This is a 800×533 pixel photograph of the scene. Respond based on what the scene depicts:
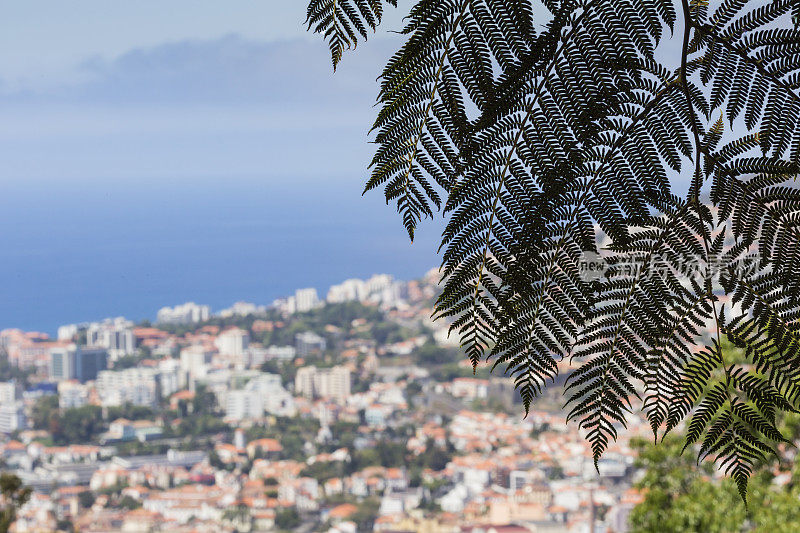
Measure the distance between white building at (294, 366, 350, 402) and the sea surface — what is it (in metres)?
5.98

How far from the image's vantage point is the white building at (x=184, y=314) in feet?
Result: 109

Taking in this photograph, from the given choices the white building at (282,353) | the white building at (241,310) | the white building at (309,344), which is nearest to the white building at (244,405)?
the white building at (309,344)

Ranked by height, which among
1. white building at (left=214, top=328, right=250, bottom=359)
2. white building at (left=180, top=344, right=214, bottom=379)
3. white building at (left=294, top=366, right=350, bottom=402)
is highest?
white building at (left=214, top=328, right=250, bottom=359)

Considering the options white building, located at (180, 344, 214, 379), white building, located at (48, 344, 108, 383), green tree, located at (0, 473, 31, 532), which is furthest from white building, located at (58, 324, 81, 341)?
green tree, located at (0, 473, 31, 532)

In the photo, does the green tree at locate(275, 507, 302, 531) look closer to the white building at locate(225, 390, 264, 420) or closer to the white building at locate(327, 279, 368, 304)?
the white building at locate(225, 390, 264, 420)

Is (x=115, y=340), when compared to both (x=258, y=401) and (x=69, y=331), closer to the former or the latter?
(x=69, y=331)

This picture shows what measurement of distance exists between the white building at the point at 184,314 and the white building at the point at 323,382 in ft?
25.4

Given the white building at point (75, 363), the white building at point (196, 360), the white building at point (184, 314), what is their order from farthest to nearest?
the white building at point (184, 314) < the white building at point (75, 363) < the white building at point (196, 360)

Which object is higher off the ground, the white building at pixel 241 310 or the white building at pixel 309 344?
the white building at pixel 241 310

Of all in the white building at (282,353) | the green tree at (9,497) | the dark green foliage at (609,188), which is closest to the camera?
the dark green foliage at (609,188)

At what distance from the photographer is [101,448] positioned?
23172mm

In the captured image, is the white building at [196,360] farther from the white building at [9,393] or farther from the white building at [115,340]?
the white building at [9,393]

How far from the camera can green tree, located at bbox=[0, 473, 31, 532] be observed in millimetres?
7418

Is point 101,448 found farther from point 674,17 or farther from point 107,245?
point 674,17
